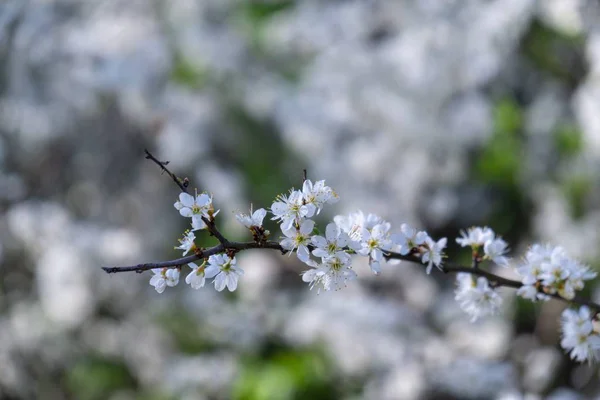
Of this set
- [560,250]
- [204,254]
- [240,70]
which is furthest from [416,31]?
[204,254]

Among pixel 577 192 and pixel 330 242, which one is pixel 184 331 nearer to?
pixel 577 192

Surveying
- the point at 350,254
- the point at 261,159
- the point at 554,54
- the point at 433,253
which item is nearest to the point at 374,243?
the point at 350,254

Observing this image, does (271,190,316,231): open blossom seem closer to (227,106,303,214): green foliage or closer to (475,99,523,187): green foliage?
(475,99,523,187): green foliage

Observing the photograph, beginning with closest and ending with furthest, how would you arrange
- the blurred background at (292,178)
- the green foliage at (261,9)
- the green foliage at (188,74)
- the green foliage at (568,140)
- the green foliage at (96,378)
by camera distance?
the blurred background at (292,178)
the green foliage at (568,140)
the green foliage at (96,378)
the green foliage at (188,74)
the green foliage at (261,9)

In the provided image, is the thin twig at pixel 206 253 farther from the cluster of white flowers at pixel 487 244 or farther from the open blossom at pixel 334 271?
the cluster of white flowers at pixel 487 244

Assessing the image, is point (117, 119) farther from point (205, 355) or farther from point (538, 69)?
point (538, 69)

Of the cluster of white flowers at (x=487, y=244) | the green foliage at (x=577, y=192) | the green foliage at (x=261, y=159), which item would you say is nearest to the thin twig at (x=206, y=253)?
the cluster of white flowers at (x=487, y=244)
